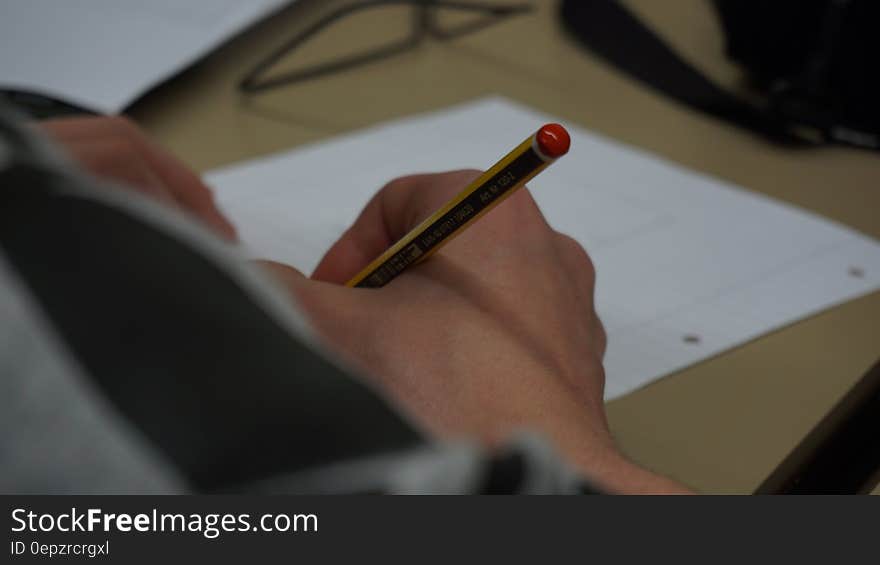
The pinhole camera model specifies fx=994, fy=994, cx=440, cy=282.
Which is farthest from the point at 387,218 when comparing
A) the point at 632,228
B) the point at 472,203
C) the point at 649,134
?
the point at 649,134

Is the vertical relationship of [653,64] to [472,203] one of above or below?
below

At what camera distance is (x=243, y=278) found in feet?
0.65

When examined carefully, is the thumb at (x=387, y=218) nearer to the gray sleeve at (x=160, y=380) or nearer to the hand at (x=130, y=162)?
the hand at (x=130, y=162)

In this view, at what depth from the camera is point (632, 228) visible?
0.59 meters

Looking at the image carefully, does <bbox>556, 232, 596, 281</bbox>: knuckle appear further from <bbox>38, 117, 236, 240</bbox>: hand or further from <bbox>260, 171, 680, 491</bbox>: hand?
<bbox>38, 117, 236, 240</bbox>: hand

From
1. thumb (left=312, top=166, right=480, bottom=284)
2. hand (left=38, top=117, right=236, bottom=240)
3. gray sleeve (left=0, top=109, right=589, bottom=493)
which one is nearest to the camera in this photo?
gray sleeve (left=0, top=109, right=589, bottom=493)

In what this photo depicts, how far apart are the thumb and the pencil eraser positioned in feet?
0.24

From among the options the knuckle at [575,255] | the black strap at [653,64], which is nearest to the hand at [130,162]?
the knuckle at [575,255]

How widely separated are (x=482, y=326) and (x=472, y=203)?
0.05 metres

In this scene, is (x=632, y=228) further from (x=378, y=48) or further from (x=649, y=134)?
(x=378, y=48)

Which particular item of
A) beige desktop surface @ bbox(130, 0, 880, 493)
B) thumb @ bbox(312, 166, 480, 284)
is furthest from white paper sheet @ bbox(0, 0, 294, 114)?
thumb @ bbox(312, 166, 480, 284)

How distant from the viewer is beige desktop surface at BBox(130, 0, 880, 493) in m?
0.45

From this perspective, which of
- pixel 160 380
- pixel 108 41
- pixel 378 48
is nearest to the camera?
pixel 160 380

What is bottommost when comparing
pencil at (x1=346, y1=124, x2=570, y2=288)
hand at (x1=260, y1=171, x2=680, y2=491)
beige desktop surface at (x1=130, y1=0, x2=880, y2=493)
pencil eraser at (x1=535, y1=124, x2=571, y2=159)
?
beige desktop surface at (x1=130, y1=0, x2=880, y2=493)
